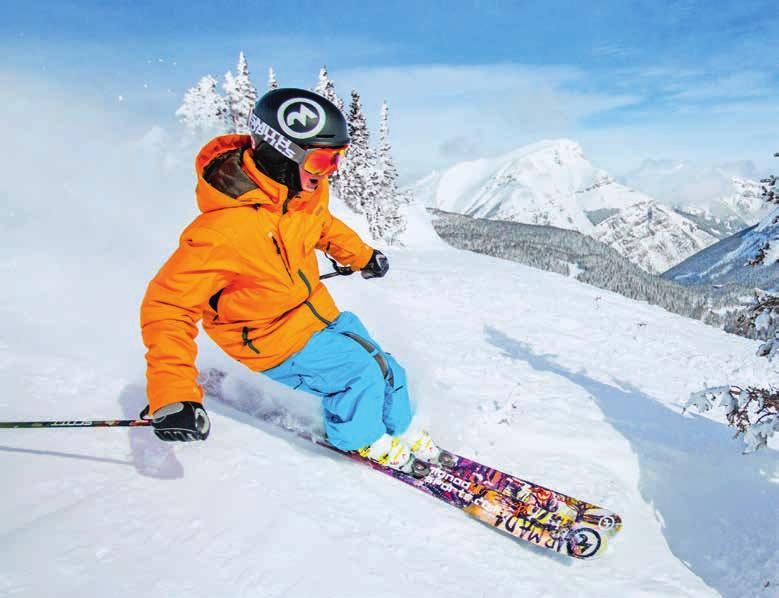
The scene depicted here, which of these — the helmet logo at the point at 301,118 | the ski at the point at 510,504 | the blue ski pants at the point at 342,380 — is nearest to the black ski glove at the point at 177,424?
the blue ski pants at the point at 342,380

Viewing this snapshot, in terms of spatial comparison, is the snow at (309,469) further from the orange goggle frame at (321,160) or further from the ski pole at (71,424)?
the orange goggle frame at (321,160)

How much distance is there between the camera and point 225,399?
4.71m

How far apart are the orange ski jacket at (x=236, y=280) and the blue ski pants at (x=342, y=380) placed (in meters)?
0.11

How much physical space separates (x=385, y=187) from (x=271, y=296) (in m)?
38.8

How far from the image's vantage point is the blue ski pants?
3844 millimetres

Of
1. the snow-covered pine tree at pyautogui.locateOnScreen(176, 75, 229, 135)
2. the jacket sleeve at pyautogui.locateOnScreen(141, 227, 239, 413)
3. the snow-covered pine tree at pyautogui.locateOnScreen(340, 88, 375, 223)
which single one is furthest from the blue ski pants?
the snow-covered pine tree at pyautogui.locateOnScreen(176, 75, 229, 135)

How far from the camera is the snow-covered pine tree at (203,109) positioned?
1853 inches

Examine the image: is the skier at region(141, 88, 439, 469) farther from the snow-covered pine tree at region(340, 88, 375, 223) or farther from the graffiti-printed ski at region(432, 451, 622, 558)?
the snow-covered pine tree at region(340, 88, 375, 223)

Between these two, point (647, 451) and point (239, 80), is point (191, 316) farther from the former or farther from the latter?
point (239, 80)

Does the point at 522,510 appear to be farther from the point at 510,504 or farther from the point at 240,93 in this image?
the point at 240,93

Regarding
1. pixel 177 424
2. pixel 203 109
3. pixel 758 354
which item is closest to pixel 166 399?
pixel 177 424

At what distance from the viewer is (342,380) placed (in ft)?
12.8

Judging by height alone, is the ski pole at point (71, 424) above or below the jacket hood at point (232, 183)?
below

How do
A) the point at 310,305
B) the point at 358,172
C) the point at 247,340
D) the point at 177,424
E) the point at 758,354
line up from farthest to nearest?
the point at 358,172 → the point at 758,354 → the point at 310,305 → the point at 247,340 → the point at 177,424
